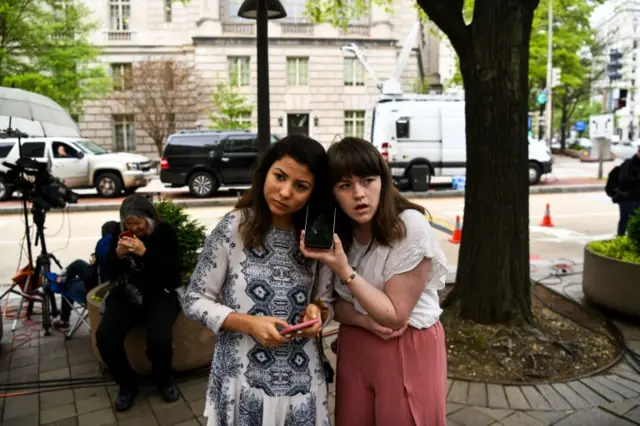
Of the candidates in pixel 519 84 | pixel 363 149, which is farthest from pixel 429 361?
pixel 519 84

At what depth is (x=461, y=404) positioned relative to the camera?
353 cm

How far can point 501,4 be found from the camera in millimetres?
4273

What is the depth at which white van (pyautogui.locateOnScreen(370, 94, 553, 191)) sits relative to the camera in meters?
16.8

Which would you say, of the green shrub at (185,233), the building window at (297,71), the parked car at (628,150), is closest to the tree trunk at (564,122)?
the parked car at (628,150)

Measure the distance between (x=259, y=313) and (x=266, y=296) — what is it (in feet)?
0.23

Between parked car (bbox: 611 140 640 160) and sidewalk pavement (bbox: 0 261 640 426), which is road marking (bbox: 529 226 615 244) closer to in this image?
parked car (bbox: 611 140 640 160)

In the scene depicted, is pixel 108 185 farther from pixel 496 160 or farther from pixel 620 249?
pixel 620 249

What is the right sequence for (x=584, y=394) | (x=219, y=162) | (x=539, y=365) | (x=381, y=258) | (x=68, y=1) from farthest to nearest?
1. (x=68, y=1)
2. (x=219, y=162)
3. (x=539, y=365)
4. (x=584, y=394)
5. (x=381, y=258)

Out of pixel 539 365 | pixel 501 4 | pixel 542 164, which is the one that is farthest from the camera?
pixel 542 164

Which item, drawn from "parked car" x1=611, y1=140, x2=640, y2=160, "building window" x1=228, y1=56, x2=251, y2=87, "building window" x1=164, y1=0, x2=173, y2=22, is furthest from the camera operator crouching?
"building window" x1=164, y1=0, x2=173, y2=22

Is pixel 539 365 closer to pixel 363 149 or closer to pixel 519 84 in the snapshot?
pixel 519 84

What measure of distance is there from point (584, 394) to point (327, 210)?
2885mm

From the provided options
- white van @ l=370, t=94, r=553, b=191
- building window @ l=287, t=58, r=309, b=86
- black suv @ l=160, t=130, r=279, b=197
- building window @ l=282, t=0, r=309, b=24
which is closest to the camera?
black suv @ l=160, t=130, r=279, b=197

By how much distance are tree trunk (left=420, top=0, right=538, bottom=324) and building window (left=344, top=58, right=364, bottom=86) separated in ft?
91.7
